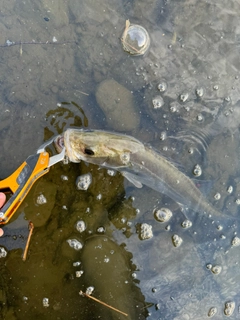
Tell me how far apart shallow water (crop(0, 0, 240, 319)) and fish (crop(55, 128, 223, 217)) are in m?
0.11

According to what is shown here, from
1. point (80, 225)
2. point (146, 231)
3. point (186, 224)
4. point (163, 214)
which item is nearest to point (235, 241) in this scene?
point (186, 224)

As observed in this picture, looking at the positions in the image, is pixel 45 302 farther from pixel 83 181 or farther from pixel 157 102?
pixel 157 102

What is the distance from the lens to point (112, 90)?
11.1ft

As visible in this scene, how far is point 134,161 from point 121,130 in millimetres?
354

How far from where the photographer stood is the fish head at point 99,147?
313 cm

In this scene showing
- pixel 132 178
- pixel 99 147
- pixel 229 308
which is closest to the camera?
pixel 99 147

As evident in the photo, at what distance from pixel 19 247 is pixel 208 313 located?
209 cm

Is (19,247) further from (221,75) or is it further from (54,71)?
(221,75)

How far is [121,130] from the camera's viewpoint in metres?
3.40

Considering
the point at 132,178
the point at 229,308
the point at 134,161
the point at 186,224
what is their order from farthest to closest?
the point at 229,308 < the point at 186,224 < the point at 132,178 < the point at 134,161

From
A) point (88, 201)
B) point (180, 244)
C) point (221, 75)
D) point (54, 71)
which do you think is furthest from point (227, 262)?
point (54, 71)

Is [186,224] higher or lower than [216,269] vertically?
higher

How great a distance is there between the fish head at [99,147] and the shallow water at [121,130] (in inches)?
6.4

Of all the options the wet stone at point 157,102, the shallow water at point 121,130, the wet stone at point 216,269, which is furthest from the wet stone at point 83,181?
the wet stone at point 216,269
